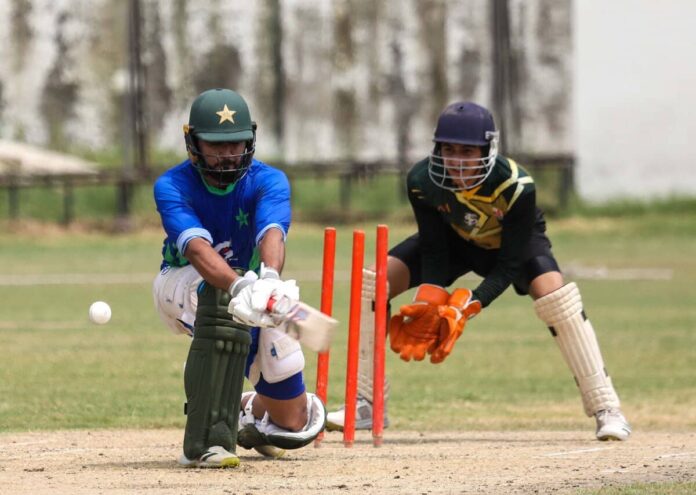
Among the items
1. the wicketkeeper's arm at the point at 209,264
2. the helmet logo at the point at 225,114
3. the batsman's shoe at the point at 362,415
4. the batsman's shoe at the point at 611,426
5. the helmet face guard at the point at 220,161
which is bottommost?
the batsman's shoe at the point at 362,415

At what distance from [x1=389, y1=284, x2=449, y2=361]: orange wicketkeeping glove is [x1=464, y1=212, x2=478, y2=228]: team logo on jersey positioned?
14.1 inches

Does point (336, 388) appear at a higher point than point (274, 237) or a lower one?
lower

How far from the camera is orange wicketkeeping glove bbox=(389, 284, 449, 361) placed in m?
7.54

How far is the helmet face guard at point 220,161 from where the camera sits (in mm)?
6402

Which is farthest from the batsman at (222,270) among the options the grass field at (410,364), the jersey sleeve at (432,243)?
the grass field at (410,364)

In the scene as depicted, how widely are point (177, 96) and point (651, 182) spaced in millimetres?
8963

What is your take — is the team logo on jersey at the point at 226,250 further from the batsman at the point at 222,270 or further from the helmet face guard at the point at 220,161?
the helmet face guard at the point at 220,161

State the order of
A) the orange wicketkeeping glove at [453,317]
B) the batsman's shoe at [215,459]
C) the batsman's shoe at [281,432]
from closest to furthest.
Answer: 1. the batsman's shoe at [215,459]
2. the batsman's shoe at [281,432]
3. the orange wicketkeeping glove at [453,317]

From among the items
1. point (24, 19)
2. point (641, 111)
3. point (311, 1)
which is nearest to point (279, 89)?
point (311, 1)

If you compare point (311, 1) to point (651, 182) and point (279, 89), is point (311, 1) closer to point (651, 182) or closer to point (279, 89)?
point (279, 89)

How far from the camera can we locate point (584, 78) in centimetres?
2816

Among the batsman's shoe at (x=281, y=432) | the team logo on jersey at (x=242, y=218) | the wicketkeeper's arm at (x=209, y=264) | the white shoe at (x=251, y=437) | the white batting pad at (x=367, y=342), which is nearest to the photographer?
the wicketkeeper's arm at (x=209, y=264)

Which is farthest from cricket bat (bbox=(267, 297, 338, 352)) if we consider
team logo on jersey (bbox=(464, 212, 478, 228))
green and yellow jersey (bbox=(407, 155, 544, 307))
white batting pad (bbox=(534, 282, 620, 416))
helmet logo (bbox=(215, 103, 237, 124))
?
white batting pad (bbox=(534, 282, 620, 416))

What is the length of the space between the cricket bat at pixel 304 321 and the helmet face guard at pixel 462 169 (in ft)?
5.85
